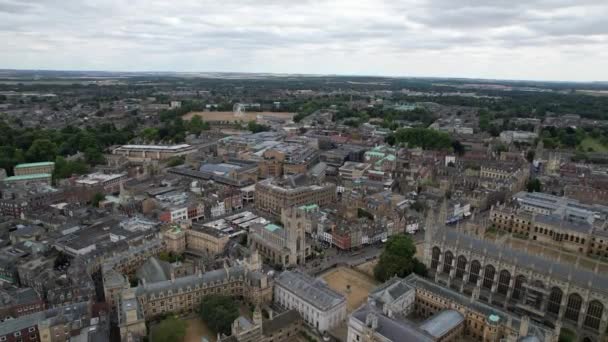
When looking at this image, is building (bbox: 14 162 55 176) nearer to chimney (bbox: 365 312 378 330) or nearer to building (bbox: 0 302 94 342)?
building (bbox: 0 302 94 342)

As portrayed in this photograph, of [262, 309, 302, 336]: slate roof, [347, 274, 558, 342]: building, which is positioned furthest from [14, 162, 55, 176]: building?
[347, 274, 558, 342]: building

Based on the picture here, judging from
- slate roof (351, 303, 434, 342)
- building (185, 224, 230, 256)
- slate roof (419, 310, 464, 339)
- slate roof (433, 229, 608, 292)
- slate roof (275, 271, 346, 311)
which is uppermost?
slate roof (433, 229, 608, 292)

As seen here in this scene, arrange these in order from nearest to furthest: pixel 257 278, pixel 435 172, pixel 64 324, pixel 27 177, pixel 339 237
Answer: pixel 64 324
pixel 257 278
pixel 339 237
pixel 27 177
pixel 435 172

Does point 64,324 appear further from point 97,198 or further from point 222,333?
point 97,198

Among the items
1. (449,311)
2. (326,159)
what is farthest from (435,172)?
(449,311)

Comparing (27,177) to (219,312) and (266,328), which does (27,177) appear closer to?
(219,312)

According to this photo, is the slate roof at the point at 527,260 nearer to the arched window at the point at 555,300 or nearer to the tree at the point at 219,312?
the arched window at the point at 555,300

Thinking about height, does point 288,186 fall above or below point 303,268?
above

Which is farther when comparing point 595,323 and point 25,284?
point 25,284

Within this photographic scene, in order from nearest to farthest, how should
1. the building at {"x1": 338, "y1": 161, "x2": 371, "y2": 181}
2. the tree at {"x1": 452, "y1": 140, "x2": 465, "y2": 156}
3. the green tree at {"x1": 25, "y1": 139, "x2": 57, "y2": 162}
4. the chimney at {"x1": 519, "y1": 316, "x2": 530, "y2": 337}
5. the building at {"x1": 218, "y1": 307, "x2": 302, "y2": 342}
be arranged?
the chimney at {"x1": 519, "y1": 316, "x2": 530, "y2": 337} → the building at {"x1": 218, "y1": 307, "x2": 302, "y2": 342} → the building at {"x1": 338, "y1": 161, "x2": 371, "y2": 181} → the green tree at {"x1": 25, "y1": 139, "x2": 57, "y2": 162} → the tree at {"x1": 452, "y1": 140, "x2": 465, "y2": 156}
